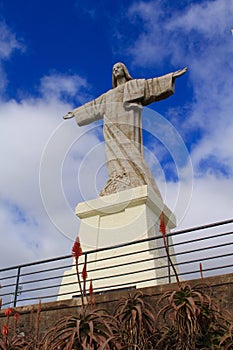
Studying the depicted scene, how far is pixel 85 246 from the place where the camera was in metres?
9.43

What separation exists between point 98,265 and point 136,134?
13.7 feet

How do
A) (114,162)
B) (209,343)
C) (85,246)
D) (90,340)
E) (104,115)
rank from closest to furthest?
(90,340)
(209,343)
(85,246)
(114,162)
(104,115)

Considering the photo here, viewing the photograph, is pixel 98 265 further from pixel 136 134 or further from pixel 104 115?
pixel 104 115

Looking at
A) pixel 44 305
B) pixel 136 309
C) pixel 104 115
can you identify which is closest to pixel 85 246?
pixel 44 305

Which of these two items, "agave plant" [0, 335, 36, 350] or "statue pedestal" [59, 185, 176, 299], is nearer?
"agave plant" [0, 335, 36, 350]

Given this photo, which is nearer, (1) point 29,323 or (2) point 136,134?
(1) point 29,323

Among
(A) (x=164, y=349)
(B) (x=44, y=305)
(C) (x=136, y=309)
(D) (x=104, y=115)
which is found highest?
(D) (x=104, y=115)

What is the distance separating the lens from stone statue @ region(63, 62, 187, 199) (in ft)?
33.3

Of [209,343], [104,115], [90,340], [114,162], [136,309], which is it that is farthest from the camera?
[104,115]

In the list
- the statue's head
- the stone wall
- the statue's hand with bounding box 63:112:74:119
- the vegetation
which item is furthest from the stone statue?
the vegetation

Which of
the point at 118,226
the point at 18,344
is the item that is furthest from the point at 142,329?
the point at 118,226

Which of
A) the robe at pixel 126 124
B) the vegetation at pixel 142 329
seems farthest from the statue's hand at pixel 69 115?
the vegetation at pixel 142 329

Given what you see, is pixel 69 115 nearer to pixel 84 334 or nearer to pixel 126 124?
pixel 126 124

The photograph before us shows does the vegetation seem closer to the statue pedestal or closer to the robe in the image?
the statue pedestal
